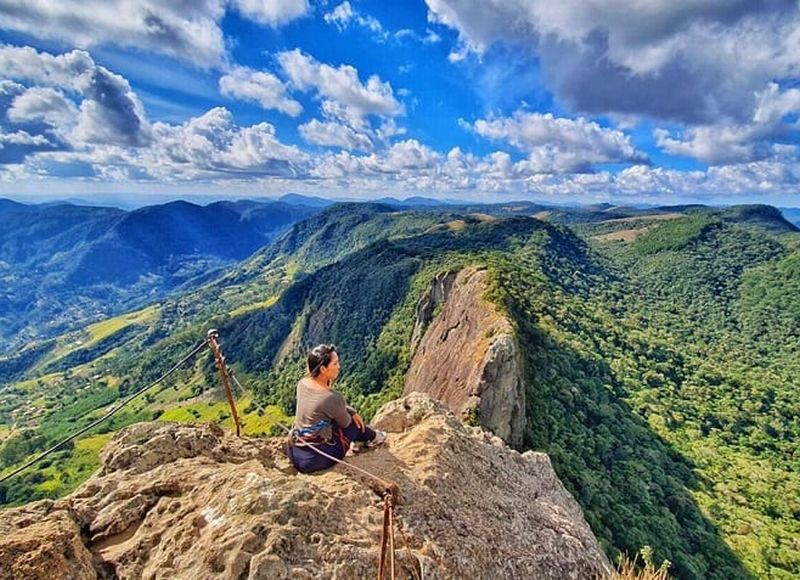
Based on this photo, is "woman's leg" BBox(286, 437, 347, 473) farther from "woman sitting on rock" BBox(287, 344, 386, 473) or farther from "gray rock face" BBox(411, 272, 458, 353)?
"gray rock face" BBox(411, 272, 458, 353)

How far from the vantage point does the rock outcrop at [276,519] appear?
24.7 ft

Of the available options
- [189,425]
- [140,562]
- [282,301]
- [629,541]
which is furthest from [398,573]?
[282,301]

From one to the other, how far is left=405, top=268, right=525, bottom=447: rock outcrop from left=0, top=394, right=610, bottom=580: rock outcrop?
3182 centimetres

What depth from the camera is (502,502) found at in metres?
11.8

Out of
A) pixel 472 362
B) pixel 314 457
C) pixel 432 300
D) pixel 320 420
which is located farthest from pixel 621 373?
pixel 320 420

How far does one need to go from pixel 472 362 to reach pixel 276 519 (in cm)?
4489

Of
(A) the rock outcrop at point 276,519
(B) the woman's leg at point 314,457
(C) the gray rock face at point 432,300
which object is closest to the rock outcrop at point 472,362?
(C) the gray rock face at point 432,300

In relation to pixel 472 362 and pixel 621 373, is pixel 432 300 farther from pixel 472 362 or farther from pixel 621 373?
pixel 472 362

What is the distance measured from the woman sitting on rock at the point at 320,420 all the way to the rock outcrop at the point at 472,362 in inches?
1336

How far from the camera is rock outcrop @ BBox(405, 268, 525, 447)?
44781 mm

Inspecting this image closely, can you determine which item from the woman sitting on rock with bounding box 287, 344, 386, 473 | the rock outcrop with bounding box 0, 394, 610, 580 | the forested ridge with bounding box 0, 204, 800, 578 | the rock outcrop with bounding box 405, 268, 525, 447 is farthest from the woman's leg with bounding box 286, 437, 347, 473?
the forested ridge with bounding box 0, 204, 800, 578

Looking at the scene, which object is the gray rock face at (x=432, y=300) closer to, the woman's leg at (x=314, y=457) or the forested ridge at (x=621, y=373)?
the forested ridge at (x=621, y=373)

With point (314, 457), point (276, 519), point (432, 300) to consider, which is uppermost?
point (276, 519)

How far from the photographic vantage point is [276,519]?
7980mm
